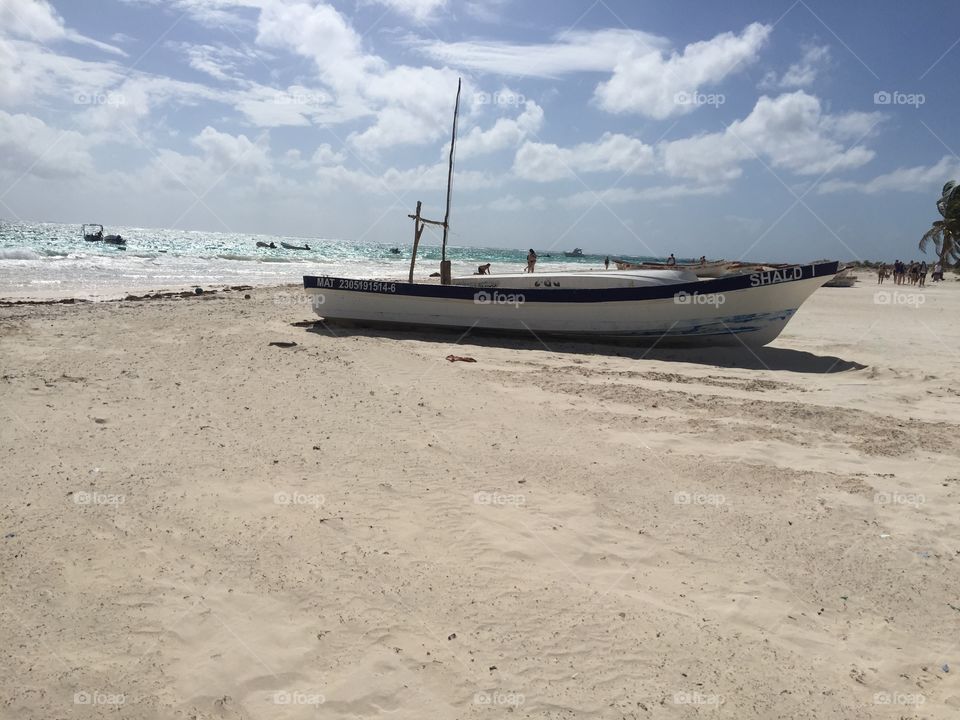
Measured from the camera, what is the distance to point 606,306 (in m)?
12.3

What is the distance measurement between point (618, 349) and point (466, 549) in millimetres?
8687

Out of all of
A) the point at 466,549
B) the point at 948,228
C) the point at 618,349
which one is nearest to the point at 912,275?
the point at 948,228

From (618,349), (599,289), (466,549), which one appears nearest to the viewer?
(466,549)

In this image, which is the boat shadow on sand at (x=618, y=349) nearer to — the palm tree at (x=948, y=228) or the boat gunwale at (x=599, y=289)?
the boat gunwale at (x=599, y=289)

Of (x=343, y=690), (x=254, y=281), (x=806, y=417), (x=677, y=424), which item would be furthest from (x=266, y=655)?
(x=254, y=281)

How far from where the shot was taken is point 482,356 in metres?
11.2

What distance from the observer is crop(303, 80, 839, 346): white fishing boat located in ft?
38.4

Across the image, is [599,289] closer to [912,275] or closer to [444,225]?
[444,225]

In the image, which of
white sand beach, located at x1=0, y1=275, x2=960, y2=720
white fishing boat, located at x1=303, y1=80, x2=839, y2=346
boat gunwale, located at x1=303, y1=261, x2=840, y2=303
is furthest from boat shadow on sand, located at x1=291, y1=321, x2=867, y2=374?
white sand beach, located at x1=0, y1=275, x2=960, y2=720

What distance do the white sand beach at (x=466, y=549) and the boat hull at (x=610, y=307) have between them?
3.71m

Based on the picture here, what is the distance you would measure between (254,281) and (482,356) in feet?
72.9

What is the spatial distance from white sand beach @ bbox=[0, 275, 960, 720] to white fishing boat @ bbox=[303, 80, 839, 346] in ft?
12.1

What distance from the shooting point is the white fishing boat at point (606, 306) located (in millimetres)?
11711

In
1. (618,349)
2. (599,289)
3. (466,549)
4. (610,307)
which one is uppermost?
(599,289)
